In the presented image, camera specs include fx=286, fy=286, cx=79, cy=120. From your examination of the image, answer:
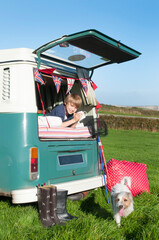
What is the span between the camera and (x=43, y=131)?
4.29m

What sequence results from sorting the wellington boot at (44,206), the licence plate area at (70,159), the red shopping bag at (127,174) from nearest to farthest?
the wellington boot at (44,206) → the licence plate area at (70,159) → the red shopping bag at (127,174)

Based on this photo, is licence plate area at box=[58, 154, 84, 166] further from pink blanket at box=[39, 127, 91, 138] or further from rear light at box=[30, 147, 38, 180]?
rear light at box=[30, 147, 38, 180]

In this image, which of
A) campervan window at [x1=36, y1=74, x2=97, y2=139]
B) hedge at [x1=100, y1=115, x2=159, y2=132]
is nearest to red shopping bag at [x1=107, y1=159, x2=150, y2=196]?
campervan window at [x1=36, y1=74, x2=97, y2=139]

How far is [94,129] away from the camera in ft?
17.3

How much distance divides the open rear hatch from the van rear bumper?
188 cm

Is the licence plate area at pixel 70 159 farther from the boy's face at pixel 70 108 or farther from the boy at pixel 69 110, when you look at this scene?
the boy's face at pixel 70 108

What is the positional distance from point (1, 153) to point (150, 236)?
217cm

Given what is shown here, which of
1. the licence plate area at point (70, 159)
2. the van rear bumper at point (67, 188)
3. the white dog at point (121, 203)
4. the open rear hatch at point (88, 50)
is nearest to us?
the white dog at point (121, 203)

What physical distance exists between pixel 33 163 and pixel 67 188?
70cm

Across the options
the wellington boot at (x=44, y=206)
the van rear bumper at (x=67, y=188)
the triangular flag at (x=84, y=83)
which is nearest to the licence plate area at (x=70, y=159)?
the van rear bumper at (x=67, y=188)

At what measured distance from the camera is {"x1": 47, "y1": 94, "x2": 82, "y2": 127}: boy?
5.20 meters

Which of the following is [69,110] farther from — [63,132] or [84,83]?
[63,132]

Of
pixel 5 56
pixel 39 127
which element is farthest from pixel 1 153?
pixel 5 56

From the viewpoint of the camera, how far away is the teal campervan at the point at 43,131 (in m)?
3.85
